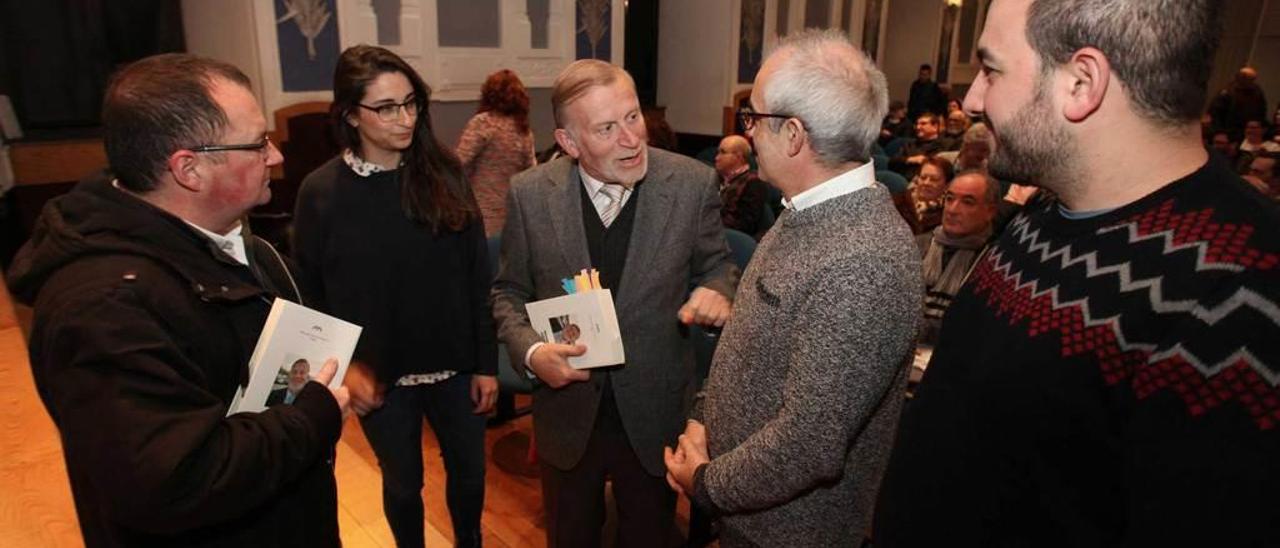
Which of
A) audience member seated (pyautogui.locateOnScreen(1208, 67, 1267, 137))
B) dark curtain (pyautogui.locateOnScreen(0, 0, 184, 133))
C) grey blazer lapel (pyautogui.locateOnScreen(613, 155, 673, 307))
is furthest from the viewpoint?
audience member seated (pyautogui.locateOnScreen(1208, 67, 1267, 137))

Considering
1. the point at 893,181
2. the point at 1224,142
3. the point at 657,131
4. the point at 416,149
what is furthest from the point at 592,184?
the point at 1224,142

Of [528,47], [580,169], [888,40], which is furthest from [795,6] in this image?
[580,169]

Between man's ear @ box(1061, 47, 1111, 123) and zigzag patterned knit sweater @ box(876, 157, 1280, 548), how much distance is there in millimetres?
126

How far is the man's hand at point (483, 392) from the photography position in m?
2.10

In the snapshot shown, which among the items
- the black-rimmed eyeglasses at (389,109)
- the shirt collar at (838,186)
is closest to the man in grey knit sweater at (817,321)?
the shirt collar at (838,186)

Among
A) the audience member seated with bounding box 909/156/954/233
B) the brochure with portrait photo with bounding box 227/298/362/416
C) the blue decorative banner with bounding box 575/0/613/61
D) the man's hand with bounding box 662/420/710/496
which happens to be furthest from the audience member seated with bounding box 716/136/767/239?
the blue decorative banner with bounding box 575/0/613/61

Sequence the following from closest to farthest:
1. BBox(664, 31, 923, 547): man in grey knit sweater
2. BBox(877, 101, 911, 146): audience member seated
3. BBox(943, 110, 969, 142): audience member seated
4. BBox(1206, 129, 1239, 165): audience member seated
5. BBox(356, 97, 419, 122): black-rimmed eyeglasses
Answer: BBox(664, 31, 923, 547): man in grey knit sweater → BBox(356, 97, 419, 122): black-rimmed eyeglasses → BBox(943, 110, 969, 142): audience member seated → BBox(1206, 129, 1239, 165): audience member seated → BBox(877, 101, 911, 146): audience member seated

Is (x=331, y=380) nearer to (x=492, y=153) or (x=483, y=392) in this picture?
(x=483, y=392)

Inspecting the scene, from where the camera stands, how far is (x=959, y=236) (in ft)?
9.30

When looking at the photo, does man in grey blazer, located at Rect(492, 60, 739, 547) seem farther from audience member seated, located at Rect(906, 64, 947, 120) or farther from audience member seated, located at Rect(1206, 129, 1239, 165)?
audience member seated, located at Rect(906, 64, 947, 120)

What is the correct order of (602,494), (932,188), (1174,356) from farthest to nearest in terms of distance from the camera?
(932,188), (602,494), (1174,356)

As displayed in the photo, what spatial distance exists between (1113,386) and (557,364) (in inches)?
46.0

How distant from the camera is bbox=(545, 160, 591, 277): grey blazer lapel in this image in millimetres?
1752

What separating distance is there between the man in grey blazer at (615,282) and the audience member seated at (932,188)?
2.89 metres
